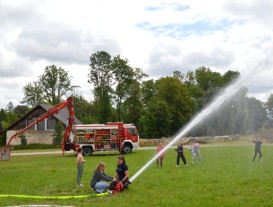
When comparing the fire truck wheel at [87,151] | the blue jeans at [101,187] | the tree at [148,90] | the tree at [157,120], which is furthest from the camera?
the tree at [148,90]

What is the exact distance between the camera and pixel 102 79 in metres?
86.8

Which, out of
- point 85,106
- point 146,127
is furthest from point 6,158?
point 85,106

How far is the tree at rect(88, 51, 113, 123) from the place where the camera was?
85.9 meters

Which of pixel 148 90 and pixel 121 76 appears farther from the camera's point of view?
pixel 148 90

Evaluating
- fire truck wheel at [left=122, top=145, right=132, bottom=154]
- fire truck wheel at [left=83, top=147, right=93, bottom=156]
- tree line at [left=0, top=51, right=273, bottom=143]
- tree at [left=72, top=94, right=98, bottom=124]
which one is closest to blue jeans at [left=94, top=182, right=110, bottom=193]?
fire truck wheel at [left=83, top=147, right=93, bottom=156]

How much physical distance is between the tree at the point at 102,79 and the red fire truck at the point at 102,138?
44157 mm

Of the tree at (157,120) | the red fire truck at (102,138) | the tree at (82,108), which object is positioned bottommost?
the red fire truck at (102,138)

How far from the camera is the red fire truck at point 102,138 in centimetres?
4088

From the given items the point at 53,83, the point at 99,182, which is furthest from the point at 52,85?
the point at 99,182

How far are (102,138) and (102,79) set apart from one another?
4663 cm

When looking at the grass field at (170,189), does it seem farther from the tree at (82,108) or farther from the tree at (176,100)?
the tree at (82,108)

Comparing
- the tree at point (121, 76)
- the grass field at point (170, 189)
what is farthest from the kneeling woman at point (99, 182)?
the tree at point (121, 76)

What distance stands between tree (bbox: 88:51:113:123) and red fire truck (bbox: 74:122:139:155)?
4416 centimetres

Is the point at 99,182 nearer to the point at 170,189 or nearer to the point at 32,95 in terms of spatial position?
the point at 170,189
